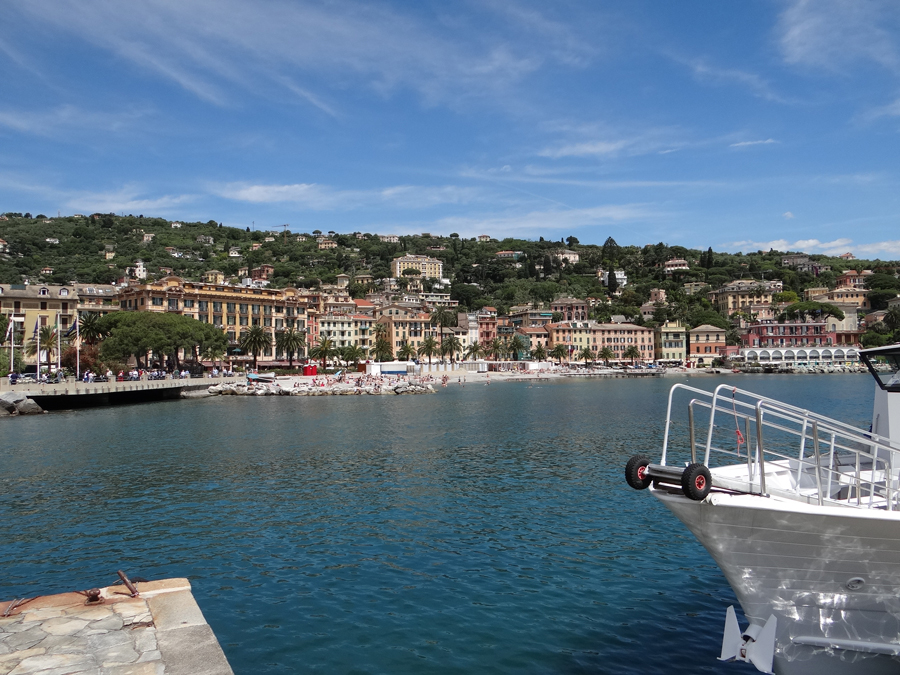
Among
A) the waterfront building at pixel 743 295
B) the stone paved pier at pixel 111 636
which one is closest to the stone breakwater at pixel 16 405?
the stone paved pier at pixel 111 636

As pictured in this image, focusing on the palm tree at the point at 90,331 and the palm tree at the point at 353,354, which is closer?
the palm tree at the point at 90,331

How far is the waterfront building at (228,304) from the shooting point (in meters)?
105

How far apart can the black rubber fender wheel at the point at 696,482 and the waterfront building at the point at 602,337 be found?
498 feet

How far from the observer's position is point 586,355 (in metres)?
158

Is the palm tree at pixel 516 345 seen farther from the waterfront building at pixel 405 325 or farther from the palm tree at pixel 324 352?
the palm tree at pixel 324 352

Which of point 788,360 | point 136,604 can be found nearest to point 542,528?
point 136,604

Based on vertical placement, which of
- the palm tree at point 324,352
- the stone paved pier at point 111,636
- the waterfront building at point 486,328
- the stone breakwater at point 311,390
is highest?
the waterfront building at point 486,328

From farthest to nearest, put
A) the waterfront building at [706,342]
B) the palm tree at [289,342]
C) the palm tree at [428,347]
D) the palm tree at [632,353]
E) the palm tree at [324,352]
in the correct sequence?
the waterfront building at [706,342]
the palm tree at [632,353]
the palm tree at [428,347]
the palm tree at [324,352]
the palm tree at [289,342]

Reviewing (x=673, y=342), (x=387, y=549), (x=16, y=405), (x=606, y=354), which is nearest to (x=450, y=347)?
(x=606, y=354)

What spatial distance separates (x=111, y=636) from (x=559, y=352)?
150 m

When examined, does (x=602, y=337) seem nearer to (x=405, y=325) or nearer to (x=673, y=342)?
(x=673, y=342)

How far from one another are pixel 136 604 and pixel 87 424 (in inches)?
1684

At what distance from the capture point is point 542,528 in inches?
722

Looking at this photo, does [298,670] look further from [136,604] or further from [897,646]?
[897,646]
